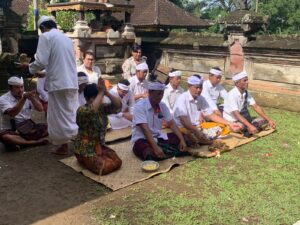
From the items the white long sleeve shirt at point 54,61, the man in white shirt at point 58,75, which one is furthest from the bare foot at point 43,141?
the white long sleeve shirt at point 54,61

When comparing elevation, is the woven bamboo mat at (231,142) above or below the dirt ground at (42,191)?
above

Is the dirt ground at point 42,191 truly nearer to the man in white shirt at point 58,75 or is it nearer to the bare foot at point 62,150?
the bare foot at point 62,150

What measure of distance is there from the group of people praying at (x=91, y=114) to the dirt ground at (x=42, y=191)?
323 mm

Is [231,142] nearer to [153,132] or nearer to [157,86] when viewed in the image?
[153,132]

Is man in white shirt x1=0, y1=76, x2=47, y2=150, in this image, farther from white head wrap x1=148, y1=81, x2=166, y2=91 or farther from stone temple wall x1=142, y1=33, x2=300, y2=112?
stone temple wall x1=142, y1=33, x2=300, y2=112

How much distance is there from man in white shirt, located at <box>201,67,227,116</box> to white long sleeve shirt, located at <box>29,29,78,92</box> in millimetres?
3203

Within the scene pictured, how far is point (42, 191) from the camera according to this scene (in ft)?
15.4

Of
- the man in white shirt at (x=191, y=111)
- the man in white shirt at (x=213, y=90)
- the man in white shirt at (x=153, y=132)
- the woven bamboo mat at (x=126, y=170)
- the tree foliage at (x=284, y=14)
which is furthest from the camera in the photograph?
the tree foliage at (x=284, y=14)

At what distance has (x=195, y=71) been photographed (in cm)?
1188

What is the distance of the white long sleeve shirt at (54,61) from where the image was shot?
17.8 ft

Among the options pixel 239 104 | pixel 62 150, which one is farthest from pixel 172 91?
pixel 62 150

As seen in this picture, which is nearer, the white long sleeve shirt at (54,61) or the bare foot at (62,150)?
the white long sleeve shirt at (54,61)

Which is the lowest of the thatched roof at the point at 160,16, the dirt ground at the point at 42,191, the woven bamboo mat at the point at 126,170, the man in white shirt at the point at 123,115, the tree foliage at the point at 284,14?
the dirt ground at the point at 42,191

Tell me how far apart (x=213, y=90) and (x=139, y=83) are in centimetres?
171
